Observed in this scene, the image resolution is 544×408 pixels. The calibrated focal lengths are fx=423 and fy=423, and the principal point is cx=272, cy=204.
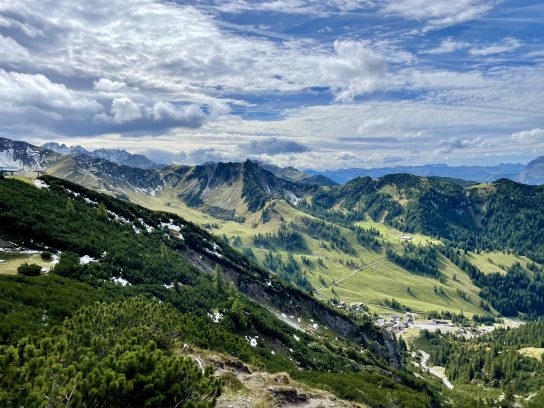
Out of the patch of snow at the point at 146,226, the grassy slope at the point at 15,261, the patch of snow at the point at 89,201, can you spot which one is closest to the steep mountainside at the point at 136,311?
the patch of snow at the point at 89,201

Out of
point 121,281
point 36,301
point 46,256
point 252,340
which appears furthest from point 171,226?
point 36,301

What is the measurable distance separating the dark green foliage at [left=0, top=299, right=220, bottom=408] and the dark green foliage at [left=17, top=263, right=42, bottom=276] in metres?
46.0

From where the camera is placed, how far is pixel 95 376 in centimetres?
2884

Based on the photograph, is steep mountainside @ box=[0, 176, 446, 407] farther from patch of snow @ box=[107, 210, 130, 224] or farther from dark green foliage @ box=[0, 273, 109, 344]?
patch of snow @ box=[107, 210, 130, 224]

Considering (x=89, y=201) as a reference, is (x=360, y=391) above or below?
below

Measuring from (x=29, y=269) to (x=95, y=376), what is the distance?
62.2 meters

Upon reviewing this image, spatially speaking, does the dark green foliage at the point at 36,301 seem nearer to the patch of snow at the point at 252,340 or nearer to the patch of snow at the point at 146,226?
the patch of snow at the point at 252,340

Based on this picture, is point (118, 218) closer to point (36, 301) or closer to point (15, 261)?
point (15, 261)

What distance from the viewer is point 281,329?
134 meters

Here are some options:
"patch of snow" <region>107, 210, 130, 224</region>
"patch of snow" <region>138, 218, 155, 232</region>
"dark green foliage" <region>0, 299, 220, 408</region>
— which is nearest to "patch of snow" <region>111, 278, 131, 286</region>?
"patch of snow" <region>107, 210, 130, 224</region>

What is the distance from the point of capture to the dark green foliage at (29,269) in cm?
7938

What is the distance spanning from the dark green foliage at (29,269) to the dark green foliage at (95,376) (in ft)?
151

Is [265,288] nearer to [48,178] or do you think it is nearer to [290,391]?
[48,178]

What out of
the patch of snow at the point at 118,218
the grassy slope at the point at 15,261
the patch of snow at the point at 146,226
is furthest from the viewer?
the patch of snow at the point at 146,226
